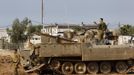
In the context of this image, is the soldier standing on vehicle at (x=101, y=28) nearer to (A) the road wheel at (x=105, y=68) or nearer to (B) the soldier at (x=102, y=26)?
(B) the soldier at (x=102, y=26)

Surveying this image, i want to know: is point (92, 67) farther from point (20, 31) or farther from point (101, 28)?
point (20, 31)

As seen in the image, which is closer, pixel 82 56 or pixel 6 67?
pixel 6 67

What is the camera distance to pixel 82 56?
26.9m

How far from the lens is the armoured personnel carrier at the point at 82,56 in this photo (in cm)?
2680

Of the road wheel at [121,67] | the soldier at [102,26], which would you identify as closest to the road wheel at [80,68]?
the road wheel at [121,67]

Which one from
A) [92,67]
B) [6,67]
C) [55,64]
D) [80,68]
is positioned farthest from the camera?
[92,67]

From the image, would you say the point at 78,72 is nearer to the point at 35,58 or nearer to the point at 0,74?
the point at 35,58

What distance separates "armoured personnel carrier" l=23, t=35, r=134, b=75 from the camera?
26.8 metres

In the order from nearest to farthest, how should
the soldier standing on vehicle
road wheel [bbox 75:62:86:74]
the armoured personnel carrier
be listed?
the armoured personnel carrier, road wheel [bbox 75:62:86:74], the soldier standing on vehicle

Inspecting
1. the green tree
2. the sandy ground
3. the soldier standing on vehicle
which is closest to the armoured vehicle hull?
the soldier standing on vehicle

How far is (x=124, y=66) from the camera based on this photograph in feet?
90.1

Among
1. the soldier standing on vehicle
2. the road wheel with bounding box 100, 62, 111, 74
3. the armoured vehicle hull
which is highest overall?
the soldier standing on vehicle

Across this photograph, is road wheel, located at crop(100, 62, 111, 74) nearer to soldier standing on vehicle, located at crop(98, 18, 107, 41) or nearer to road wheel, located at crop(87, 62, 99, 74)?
road wheel, located at crop(87, 62, 99, 74)

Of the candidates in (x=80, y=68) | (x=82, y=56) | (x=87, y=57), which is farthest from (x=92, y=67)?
(x=82, y=56)
